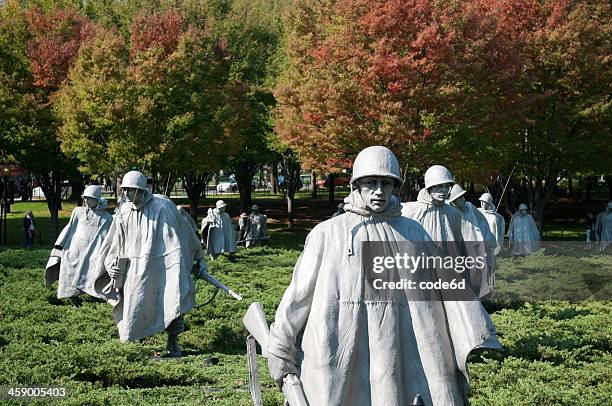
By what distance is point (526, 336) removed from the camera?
14.0m

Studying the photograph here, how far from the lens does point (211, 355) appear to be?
1295 cm

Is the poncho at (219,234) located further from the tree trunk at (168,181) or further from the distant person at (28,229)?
the distant person at (28,229)

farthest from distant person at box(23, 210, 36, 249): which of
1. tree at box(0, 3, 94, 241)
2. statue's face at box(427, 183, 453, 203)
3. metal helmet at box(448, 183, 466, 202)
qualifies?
statue's face at box(427, 183, 453, 203)

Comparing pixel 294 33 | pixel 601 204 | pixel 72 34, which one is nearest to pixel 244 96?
pixel 294 33

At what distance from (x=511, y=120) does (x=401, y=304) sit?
90.2 feet

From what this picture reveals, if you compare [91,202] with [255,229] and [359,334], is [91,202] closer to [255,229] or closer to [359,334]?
[359,334]

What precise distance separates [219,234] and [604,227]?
48.7 feet

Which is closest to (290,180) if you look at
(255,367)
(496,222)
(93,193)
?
(496,222)

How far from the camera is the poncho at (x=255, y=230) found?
40119 mm

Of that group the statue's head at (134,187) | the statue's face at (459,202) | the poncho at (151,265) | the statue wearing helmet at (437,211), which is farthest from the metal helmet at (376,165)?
the statue's face at (459,202)

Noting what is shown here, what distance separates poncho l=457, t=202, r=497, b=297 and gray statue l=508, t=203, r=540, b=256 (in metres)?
14.5

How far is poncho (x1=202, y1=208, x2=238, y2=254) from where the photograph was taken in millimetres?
31328

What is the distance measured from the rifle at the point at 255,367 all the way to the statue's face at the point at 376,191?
1.09 metres

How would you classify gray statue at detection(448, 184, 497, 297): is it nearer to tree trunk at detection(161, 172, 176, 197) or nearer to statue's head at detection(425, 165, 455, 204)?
statue's head at detection(425, 165, 455, 204)
